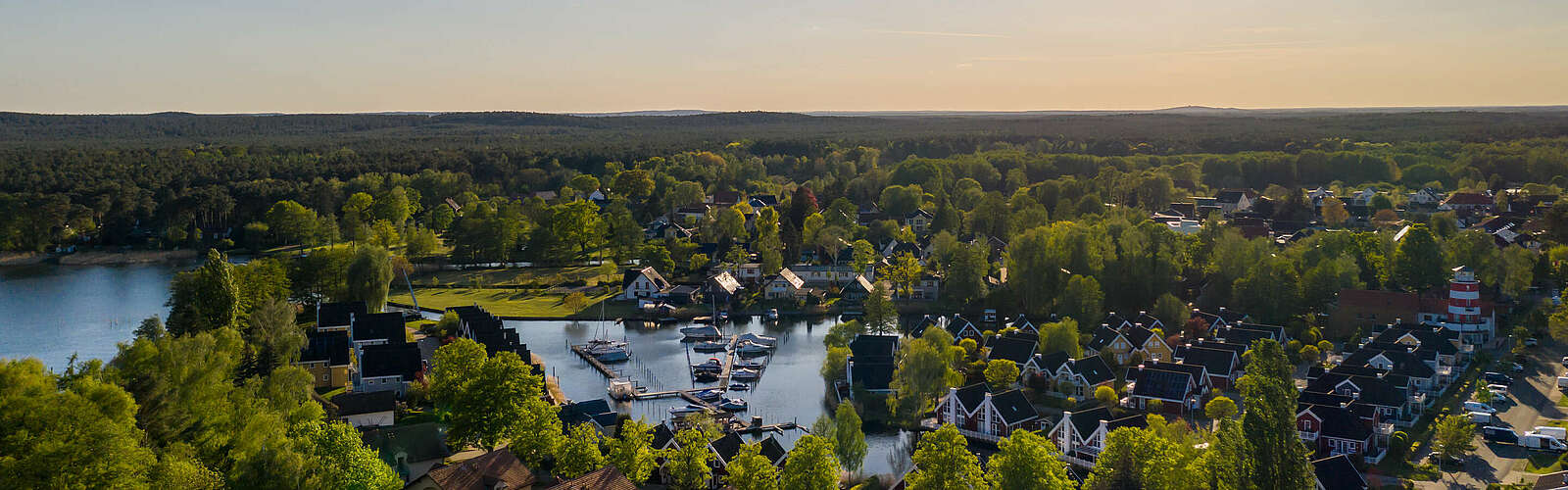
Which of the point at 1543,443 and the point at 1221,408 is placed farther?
the point at 1221,408

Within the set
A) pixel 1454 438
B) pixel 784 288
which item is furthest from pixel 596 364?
pixel 1454 438

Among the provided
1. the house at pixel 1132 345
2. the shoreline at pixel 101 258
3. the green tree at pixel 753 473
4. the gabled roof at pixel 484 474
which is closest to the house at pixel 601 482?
the gabled roof at pixel 484 474

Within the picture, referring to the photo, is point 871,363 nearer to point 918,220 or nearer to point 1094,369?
point 1094,369

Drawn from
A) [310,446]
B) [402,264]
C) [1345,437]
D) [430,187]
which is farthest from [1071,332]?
[430,187]

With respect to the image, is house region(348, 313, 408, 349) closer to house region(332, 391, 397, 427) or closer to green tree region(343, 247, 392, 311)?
→ house region(332, 391, 397, 427)

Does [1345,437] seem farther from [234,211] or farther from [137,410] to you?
[234,211]

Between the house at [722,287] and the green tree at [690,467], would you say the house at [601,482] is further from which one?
the house at [722,287]
